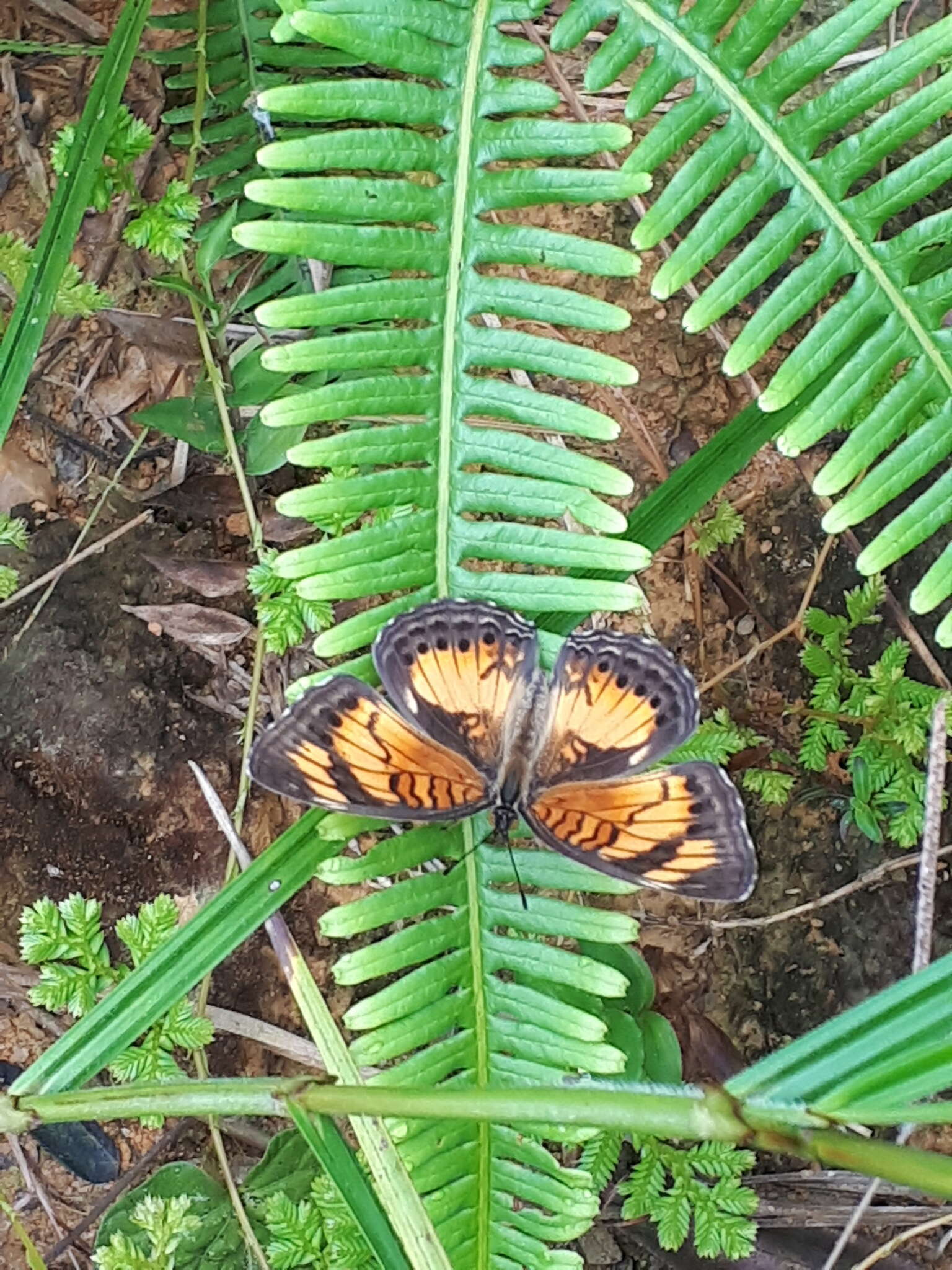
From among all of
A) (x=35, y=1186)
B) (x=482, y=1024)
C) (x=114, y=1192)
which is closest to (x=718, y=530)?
(x=482, y=1024)

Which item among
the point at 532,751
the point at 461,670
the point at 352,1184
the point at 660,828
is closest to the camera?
the point at 352,1184

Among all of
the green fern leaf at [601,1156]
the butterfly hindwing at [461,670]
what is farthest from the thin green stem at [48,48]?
the green fern leaf at [601,1156]

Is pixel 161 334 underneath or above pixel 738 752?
above

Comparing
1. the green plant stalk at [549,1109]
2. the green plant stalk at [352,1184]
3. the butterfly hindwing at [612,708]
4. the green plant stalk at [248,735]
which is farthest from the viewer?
the green plant stalk at [248,735]

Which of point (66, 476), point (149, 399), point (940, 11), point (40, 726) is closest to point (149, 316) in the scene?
point (149, 399)

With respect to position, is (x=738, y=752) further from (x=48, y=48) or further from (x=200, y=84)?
(x=48, y=48)

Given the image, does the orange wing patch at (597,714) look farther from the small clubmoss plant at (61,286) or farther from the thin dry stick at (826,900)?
the small clubmoss plant at (61,286)

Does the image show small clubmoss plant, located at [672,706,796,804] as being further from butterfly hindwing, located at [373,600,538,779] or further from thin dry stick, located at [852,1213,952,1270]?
thin dry stick, located at [852,1213,952,1270]
